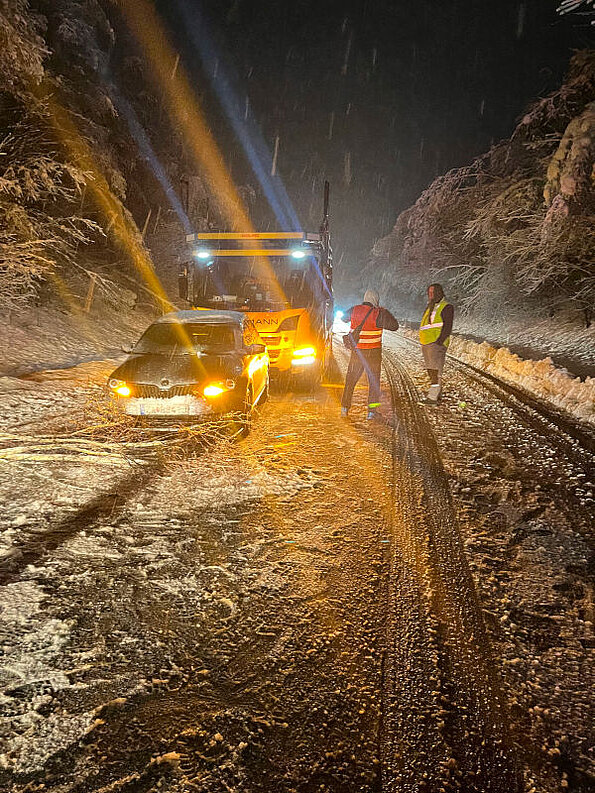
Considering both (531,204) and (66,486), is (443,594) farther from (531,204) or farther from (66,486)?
(531,204)

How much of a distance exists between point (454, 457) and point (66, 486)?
4114 mm

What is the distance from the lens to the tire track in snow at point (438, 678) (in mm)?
1821

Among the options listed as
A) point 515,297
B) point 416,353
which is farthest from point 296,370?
point 515,297

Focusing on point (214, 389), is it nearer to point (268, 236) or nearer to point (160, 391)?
point (160, 391)

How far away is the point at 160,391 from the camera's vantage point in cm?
591

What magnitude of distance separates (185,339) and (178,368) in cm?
97

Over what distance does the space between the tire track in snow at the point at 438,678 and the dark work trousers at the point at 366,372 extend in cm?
375

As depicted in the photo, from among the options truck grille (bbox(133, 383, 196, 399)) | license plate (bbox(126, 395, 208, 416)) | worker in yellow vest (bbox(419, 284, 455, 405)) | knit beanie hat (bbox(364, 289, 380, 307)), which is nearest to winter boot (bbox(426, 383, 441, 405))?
worker in yellow vest (bbox(419, 284, 455, 405))

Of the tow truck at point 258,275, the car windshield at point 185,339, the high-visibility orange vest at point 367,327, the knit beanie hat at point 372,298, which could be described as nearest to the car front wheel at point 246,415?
the car windshield at point 185,339

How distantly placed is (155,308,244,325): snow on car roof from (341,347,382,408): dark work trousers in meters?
1.93

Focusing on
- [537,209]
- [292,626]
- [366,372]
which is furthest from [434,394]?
[537,209]

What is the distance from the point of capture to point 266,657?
93.8 inches

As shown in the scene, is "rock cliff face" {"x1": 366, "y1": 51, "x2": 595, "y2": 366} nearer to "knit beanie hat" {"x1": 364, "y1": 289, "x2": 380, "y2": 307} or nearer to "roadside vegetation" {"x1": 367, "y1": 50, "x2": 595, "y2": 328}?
"roadside vegetation" {"x1": 367, "y1": 50, "x2": 595, "y2": 328}

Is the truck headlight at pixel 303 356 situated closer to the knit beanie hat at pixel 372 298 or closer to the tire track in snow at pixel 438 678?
the knit beanie hat at pixel 372 298
